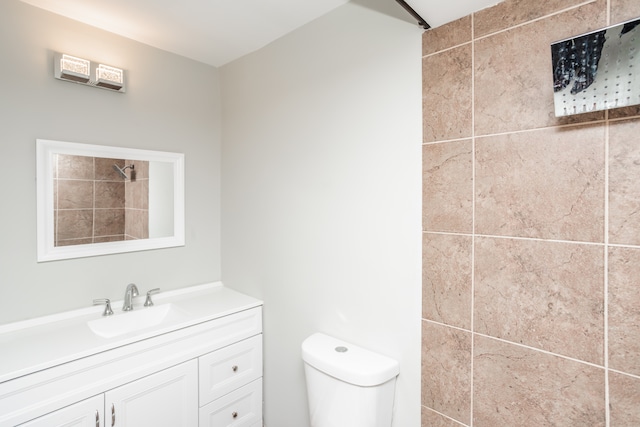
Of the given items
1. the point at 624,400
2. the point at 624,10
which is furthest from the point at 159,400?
the point at 624,10

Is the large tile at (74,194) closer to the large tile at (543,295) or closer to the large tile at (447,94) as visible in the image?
the large tile at (447,94)

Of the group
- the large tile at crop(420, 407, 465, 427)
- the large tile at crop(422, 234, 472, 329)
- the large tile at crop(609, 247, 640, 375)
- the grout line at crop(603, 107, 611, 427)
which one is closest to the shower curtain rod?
the grout line at crop(603, 107, 611, 427)

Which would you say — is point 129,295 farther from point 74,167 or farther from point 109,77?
point 109,77

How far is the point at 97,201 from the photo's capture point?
74.4 inches

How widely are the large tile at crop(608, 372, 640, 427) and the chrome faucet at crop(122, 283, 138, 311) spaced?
220cm

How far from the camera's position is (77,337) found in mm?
1547

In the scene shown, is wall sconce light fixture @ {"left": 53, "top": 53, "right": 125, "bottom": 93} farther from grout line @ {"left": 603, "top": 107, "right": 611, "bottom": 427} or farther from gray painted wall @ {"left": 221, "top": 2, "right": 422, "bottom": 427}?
grout line @ {"left": 603, "top": 107, "right": 611, "bottom": 427}

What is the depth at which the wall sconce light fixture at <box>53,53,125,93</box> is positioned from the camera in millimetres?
1693

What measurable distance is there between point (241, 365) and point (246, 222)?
0.89 metres

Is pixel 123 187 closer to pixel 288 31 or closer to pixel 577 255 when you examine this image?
pixel 288 31

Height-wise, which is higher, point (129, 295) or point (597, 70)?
point (597, 70)

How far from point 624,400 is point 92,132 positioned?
2573 mm

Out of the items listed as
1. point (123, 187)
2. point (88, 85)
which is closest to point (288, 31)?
point (88, 85)

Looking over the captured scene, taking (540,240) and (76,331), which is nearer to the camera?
(540,240)
